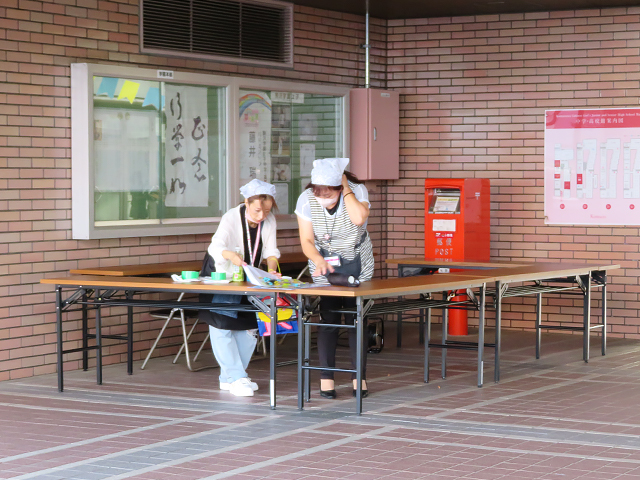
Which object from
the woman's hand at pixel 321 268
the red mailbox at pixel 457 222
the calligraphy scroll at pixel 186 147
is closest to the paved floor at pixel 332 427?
the woman's hand at pixel 321 268

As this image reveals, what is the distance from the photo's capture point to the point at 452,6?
10781mm

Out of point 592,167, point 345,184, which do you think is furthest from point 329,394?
point 592,167

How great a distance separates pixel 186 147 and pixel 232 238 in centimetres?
211

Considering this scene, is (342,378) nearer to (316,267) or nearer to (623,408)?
(316,267)

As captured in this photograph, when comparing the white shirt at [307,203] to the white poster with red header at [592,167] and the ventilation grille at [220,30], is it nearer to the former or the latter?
the ventilation grille at [220,30]

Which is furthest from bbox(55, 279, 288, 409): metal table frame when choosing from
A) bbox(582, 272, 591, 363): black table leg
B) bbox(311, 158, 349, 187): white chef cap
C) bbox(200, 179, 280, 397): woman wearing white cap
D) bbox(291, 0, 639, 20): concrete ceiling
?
bbox(291, 0, 639, 20): concrete ceiling

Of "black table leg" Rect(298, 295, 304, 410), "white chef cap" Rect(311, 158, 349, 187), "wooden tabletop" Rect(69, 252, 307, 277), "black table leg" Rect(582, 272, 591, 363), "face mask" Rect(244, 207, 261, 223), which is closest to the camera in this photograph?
"black table leg" Rect(298, 295, 304, 410)

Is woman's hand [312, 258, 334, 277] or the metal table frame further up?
woman's hand [312, 258, 334, 277]

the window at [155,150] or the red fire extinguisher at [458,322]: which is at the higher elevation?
the window at [155,150]

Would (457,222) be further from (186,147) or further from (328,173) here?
(328,173)

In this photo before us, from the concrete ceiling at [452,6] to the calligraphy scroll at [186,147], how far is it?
188 cm

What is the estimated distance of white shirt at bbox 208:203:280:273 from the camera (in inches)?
295

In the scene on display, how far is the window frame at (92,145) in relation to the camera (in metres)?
8.35

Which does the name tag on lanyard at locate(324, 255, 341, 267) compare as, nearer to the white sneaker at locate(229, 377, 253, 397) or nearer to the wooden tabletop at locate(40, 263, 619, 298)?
the wooden tabletop at locate(40, 263, 619, 298)
